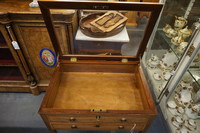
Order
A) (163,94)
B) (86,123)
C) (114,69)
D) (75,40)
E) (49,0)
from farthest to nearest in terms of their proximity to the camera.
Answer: (163,94) < (75,40) < (114,69) < (86,123) < (49,0)

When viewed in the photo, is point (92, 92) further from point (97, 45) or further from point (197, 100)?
point (197, 100)

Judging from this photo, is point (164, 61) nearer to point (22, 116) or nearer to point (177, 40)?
point (177, 40)

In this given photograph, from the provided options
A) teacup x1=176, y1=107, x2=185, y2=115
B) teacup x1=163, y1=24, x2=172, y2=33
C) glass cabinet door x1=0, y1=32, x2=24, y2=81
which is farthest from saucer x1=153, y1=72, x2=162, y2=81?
glass cabinet door x1=0, y1=32, x2=24, y2=81

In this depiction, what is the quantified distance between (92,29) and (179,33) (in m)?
0.88

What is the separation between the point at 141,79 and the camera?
0.85 meters

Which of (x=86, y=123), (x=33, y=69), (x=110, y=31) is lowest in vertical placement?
(x=33, y=69)

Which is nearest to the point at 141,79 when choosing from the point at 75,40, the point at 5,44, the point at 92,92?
the point at 92,92

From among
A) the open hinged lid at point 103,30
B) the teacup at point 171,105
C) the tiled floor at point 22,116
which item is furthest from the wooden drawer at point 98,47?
the tiled floor at point 22,116

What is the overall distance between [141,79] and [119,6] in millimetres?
468

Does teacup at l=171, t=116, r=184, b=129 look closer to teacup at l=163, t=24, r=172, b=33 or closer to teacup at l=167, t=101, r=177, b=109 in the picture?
teacup at l=167, t=101, r=177, b=109

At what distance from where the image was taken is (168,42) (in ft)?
4.57

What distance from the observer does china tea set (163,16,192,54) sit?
49.5 inches

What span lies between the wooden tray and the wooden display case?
0.27m

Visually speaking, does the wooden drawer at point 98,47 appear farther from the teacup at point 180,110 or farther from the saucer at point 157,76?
the teacup at point 180,110
